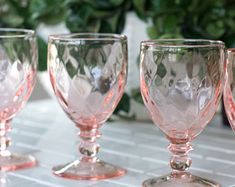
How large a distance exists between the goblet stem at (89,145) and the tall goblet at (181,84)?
0.12 metres

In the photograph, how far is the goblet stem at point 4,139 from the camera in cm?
89

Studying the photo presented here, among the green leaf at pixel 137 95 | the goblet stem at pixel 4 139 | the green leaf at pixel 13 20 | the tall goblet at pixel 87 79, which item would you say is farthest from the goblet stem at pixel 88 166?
the green leaf at pixel 13 20

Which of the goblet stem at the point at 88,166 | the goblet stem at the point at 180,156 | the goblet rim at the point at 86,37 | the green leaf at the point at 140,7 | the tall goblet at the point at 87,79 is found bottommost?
the goblet stem at the point at 88,166

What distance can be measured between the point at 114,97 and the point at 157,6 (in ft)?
1.03

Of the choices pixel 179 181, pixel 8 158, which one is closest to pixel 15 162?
pixel 8 158

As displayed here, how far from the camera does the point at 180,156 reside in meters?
0.76

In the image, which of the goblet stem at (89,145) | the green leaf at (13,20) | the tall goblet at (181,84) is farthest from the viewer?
the green leaf at (13,20)

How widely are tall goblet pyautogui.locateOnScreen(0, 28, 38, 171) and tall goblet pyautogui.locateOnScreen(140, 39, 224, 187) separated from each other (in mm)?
196

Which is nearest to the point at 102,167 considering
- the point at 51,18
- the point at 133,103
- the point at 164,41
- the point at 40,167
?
the point at 40,167

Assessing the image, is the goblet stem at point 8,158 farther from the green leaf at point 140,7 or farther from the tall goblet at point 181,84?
the green leaf at point 140,7

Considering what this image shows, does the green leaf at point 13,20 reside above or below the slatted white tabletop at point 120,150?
above

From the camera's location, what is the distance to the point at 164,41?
80 cm

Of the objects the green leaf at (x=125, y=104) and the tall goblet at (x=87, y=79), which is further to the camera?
the green leaf at (x=125, y=104)

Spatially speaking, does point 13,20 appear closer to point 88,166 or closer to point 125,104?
Answer: point 125,104
